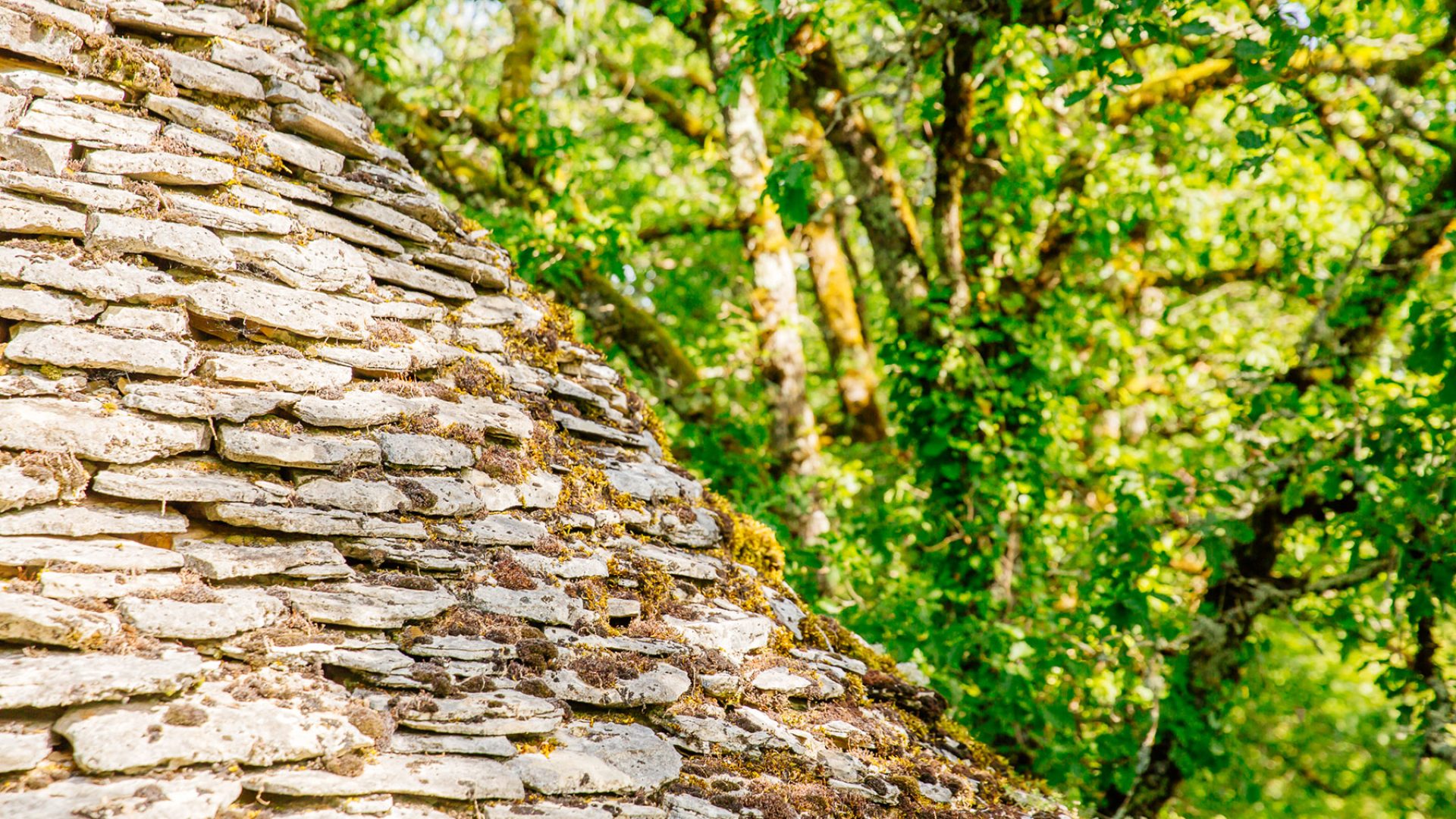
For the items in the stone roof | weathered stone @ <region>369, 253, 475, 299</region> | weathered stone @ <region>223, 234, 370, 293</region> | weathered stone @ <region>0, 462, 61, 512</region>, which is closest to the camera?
the stone roof

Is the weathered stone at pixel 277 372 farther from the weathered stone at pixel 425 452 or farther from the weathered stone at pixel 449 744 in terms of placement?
the weathered stone at pixel 449 744

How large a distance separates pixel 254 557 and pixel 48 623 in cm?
63

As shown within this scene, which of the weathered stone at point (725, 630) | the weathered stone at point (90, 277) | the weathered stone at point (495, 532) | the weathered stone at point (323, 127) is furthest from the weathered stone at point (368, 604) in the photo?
the weathered stone at point (323, 127)

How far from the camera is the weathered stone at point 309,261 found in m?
3.67

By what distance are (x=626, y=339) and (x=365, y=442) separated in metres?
5.60

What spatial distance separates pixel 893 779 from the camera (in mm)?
3756

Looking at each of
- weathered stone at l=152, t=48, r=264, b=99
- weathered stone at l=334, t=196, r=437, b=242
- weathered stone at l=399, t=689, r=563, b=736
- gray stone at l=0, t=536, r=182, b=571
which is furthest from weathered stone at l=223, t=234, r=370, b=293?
weathered stone at l=399, t=689, r=563, b=736

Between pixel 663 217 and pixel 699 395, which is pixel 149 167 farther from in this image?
pixel 663 217

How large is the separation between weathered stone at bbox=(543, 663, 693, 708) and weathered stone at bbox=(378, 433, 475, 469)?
104 cm

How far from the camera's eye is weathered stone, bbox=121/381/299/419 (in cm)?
306

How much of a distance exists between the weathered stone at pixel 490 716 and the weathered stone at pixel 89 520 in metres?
1.03

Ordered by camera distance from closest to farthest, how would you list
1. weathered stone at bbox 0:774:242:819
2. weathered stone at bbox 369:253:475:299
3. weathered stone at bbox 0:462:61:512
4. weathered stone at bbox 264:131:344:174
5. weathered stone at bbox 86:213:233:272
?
weathered stone at bbox 0:774:242:819 < weathered stone at bbox 0:462:61:512 < weathered stone at bbox 86:213:233:272 < weathered stone at bbox 264:131:344:174 < weathered stone at bbox 369:253:475:299

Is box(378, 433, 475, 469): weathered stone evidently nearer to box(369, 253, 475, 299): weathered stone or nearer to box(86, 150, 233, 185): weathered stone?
box(369, 253, 475, 299): weathered stone

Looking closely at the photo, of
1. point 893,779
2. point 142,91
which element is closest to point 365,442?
point 142,91
